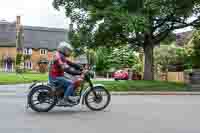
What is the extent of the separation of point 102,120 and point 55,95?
1752 mm

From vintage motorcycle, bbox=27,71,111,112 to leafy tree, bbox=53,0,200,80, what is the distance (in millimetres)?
9767

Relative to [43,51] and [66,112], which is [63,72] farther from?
[43,51]

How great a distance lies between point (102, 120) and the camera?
8727 millimetres

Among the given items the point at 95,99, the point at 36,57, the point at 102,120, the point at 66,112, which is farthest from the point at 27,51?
the point at 102,120

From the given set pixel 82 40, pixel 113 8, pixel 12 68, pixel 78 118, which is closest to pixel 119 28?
pixel 113 8

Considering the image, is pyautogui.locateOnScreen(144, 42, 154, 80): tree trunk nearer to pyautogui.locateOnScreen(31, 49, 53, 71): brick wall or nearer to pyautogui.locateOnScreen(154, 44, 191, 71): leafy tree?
pyautogui.locateOnScreen(154, 44, 191, 71): leafy tree

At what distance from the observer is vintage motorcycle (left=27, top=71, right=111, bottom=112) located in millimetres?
9867

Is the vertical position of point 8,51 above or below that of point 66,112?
above

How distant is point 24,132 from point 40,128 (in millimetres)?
488

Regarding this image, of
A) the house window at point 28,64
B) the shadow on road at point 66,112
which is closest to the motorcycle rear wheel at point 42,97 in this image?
the shadow on road at point 66,112

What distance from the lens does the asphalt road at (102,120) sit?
7.53 m

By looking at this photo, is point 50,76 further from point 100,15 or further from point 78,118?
point 100,15

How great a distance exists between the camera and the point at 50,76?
1002cm

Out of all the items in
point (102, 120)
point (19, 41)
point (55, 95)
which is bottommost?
point (102, 120)
